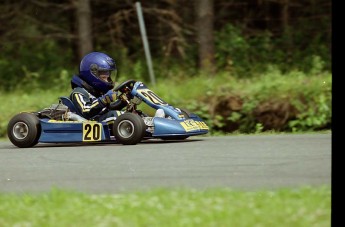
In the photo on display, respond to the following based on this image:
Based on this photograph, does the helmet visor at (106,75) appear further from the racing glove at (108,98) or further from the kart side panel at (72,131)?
the kart side panel at (72,131)

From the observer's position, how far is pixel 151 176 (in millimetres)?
7746

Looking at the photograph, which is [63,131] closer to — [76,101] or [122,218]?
[76,101]

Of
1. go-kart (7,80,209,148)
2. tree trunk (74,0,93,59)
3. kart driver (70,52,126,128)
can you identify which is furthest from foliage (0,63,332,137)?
tree trunk (74,0,93,59)

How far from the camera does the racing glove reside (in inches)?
417

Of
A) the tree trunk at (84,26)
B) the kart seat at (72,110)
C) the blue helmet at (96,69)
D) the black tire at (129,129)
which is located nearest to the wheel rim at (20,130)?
the kart seat at (72,110)

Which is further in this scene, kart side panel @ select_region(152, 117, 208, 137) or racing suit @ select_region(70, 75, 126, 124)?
racing suit @ select_region(70, 75, 126, 124)

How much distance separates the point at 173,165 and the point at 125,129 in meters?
2.07

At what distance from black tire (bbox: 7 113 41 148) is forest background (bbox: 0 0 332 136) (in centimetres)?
305

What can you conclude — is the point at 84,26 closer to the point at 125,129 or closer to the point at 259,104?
the point at 259,104

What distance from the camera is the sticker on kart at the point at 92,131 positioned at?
34.3 feet

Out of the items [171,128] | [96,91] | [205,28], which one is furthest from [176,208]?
[205,28]

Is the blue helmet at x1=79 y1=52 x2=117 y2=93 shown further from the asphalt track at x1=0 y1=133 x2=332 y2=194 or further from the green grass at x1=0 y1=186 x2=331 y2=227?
the green grass at x1=0 y1=186 x2=331 y2=227

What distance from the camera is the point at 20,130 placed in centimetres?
1080

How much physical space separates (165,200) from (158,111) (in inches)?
166
